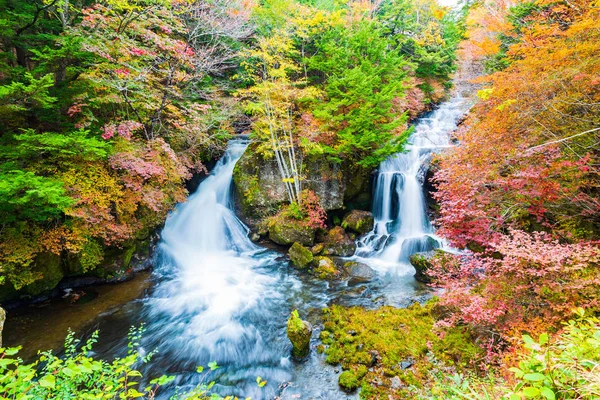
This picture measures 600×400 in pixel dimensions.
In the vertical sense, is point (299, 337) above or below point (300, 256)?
below

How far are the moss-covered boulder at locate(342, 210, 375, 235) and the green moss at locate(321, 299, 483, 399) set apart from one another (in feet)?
15.5

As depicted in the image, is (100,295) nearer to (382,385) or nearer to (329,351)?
(329,351)

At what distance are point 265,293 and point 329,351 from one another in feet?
10.4

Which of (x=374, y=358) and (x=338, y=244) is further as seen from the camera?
(x=338, y=244)

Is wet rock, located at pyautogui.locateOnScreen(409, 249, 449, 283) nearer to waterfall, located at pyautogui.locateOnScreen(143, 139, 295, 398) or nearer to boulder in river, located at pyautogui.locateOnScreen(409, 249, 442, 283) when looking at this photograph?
boulder in river, located at pyautogui.locateOnScreen(409, 249, 442, 283)

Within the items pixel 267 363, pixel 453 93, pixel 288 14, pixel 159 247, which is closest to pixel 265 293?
pixel 267 363

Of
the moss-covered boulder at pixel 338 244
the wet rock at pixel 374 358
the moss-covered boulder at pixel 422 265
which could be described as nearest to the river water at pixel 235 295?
the moss-covered boulder at pixel 422 265

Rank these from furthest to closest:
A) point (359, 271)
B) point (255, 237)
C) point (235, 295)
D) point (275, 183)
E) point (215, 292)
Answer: point (275, 183), point (255, 237), point (359, 271), point (215, 292), point (235, 295)

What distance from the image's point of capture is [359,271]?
9.00 meters

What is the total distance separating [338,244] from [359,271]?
166 cm

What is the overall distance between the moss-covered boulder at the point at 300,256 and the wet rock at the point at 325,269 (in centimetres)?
33

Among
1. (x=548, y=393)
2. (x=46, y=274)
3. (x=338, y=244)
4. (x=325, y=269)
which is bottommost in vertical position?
(x=325, y=269)

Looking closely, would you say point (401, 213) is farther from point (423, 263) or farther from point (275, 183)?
point (275, 183)

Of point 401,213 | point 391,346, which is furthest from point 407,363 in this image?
point 401,213
